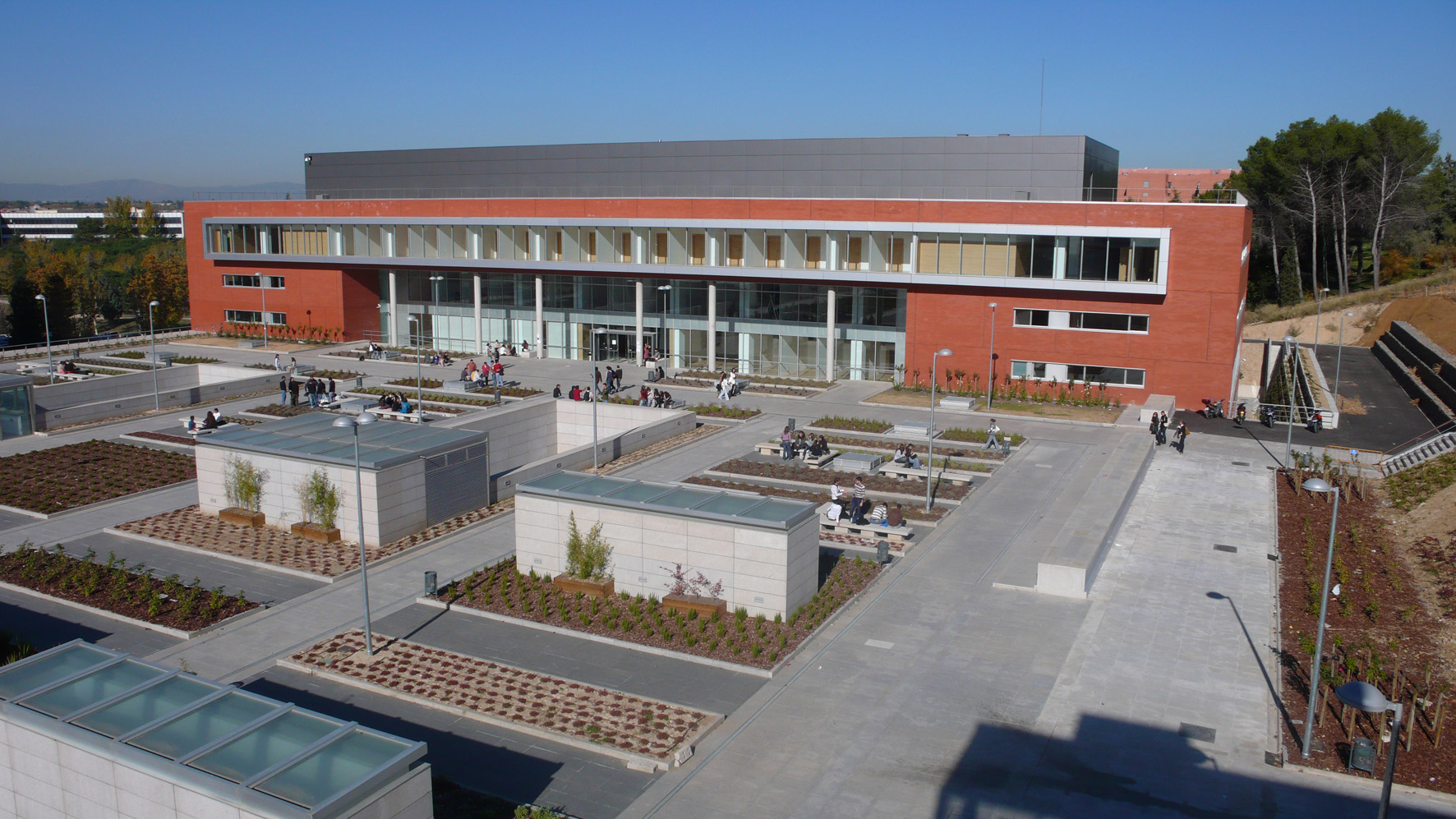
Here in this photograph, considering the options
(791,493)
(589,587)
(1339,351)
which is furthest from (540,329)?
(1339,351)

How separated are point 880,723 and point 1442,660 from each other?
10.8m

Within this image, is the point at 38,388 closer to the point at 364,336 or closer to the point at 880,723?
the point at 364,336

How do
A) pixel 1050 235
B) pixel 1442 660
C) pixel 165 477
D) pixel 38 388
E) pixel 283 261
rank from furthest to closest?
pixel 283 261
pixel 1050 235
pixel 38 388
pixel 165 477
pixel 1442 660

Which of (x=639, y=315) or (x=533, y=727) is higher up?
(x=639, y=315)

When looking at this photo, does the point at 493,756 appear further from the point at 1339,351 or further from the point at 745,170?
the point at 1339,351

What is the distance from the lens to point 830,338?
4806 centimetres

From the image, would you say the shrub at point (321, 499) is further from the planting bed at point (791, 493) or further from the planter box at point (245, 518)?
the planting bed at point (791, 493)

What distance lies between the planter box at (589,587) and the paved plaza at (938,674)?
1760mm

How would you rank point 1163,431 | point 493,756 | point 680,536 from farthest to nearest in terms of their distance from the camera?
point 1163,431 < point 680,536 < point 493,756

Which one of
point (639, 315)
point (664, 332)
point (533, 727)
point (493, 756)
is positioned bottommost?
point (493, 756)

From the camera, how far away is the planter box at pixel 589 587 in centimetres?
2111

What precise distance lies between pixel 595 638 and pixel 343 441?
1139 cm

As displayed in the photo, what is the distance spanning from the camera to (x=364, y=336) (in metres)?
60.7

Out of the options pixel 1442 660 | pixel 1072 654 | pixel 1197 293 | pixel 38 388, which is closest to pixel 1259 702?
pixel 1072 654
